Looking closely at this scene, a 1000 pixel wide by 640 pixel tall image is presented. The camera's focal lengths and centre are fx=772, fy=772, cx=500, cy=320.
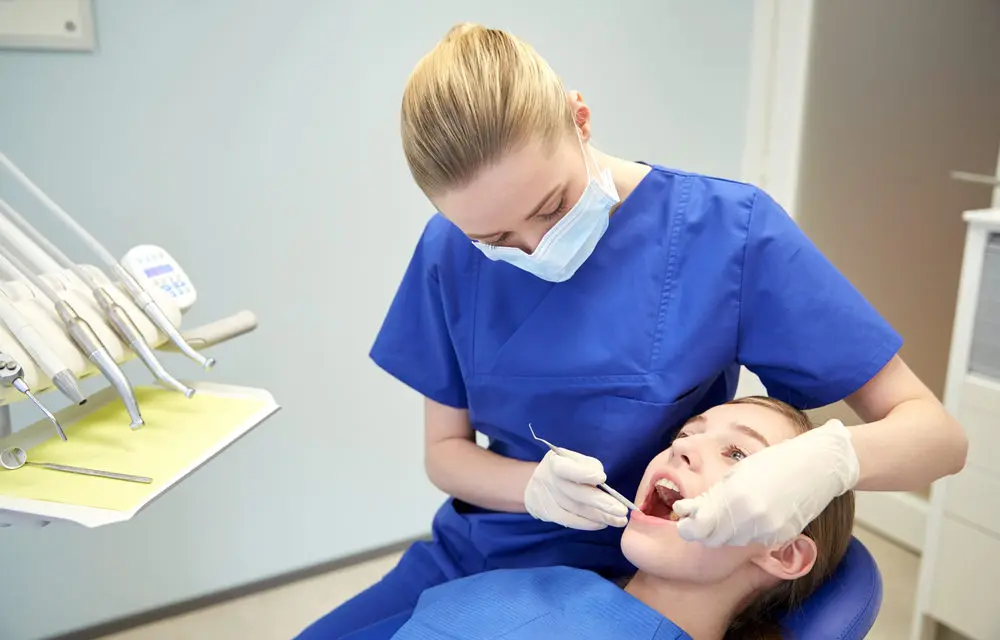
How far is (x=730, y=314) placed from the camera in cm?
106

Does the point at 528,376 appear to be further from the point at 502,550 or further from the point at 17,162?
the point at 17,162

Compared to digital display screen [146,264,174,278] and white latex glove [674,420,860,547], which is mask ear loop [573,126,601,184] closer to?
white latex glove [674,420,860,547]

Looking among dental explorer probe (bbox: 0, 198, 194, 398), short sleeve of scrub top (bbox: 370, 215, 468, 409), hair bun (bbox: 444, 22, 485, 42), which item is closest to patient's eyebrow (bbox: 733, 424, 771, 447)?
short sleeve of scrub top (bbox: 370, 215, 468, 409)

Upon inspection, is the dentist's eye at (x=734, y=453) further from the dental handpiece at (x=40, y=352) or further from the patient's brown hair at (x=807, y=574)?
the dental handpiece at (x=40, y=352)

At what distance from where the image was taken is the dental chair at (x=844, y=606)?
0.89 metres

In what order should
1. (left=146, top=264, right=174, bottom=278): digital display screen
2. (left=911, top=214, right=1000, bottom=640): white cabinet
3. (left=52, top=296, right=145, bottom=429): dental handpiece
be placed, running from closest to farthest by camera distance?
(left=52, top=296, right=145, bottom=429): dental handpiece → (left=146, top=264, right=174, bottom=278): digital display screen → (left=911, top=214, right=1000, bottom=640): white cabinet

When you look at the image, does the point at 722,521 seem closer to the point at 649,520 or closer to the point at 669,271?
the point at 649,520

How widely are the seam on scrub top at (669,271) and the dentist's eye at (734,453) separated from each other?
0.14m

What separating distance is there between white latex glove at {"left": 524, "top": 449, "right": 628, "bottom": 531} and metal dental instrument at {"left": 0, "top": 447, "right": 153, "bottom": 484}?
482mm

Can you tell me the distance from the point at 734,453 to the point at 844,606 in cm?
22

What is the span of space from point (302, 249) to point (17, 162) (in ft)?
1.93

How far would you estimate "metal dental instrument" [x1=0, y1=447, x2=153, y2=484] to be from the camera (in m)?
0.89

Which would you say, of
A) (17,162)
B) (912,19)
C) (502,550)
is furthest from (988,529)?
(17,162)

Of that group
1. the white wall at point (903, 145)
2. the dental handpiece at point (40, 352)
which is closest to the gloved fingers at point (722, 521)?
the dental handpiece at point (40, 352)
